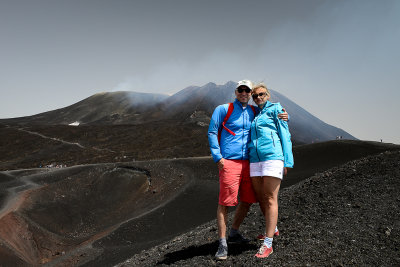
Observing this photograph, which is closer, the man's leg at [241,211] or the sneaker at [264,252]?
the sneaker at [264,252]

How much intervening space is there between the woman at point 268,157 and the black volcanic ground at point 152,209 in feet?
2.08

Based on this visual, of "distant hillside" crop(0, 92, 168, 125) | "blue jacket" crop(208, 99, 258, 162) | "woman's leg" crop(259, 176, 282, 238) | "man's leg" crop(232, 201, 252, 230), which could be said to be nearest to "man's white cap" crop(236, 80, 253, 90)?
"blue jacket" crop(208, 99, 258, 162)

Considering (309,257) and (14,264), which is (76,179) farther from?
(309,257)

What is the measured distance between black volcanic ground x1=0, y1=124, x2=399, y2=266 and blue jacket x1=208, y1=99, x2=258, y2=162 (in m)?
1.48

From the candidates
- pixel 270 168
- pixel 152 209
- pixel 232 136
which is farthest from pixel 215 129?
pixel 152 209

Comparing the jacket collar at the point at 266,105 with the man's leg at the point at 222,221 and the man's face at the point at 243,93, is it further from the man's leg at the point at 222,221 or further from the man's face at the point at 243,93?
the man's leg at the point at 222,221

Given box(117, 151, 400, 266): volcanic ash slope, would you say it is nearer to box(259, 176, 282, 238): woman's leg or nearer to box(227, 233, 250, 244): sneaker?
box(227, 233, 250, 244): sneaker

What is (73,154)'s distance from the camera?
45.0 metres

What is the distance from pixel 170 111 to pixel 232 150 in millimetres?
75974

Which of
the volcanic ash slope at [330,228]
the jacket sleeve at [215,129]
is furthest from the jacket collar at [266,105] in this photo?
the volcanic ash slope at [330,228]

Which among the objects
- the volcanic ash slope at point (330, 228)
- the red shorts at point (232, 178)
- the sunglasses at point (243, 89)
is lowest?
the volcanic ash slope at point (330, 228)

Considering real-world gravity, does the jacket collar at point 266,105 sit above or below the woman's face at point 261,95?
below

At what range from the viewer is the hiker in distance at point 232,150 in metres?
4.37

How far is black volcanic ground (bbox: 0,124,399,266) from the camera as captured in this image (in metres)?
5.76
